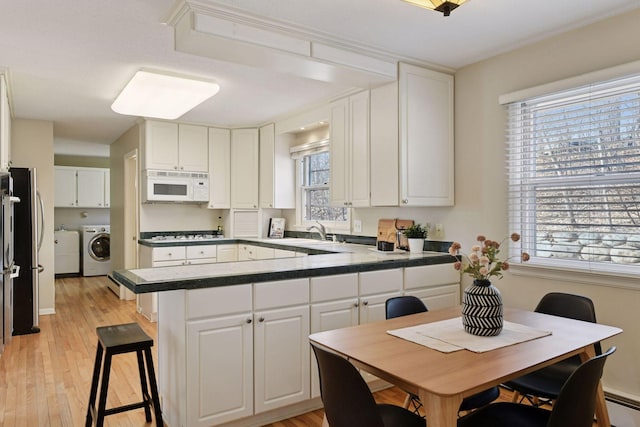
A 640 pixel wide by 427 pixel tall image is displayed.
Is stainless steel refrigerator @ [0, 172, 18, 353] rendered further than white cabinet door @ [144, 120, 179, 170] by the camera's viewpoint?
No

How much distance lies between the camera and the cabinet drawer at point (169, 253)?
4957mm

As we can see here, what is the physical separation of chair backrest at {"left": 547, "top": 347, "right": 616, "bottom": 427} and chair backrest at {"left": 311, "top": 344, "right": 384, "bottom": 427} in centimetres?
57

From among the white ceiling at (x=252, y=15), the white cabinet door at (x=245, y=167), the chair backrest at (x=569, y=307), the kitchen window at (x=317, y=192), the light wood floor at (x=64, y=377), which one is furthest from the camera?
the white cabinet door at (x=245, y=167)

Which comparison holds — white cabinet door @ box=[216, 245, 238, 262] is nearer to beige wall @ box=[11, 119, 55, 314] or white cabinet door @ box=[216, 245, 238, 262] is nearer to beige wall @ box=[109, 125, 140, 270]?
beige wall @ box=[109, 125, 140, 270]

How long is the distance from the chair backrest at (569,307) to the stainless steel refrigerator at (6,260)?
4007 mm

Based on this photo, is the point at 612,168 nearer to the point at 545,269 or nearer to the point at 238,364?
the point at 545,269

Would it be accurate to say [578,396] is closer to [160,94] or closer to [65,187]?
[160,94]

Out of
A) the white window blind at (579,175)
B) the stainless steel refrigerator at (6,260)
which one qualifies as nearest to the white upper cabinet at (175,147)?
the stainless steel refrigerator at (6,260)

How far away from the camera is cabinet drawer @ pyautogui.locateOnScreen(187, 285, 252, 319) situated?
2.30m

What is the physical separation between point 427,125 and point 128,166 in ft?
15.3

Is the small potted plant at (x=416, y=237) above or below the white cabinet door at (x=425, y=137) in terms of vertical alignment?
below

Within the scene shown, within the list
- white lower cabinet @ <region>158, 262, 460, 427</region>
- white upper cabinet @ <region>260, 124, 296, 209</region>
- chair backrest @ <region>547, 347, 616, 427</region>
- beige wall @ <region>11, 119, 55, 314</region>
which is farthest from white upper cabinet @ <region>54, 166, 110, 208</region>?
chair backrest @ <region>547, 347, 616, 427</region>

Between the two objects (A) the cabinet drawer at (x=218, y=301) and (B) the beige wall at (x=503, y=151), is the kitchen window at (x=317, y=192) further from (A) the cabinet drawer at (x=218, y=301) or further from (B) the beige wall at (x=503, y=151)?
(A) the cabinet drawer at (x=218, y=301)

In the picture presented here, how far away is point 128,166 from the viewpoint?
6.41 metres
